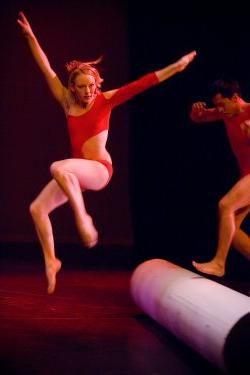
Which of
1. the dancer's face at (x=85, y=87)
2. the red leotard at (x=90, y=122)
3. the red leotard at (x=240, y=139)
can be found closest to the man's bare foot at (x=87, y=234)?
the red leotard at (x=90, y=122)

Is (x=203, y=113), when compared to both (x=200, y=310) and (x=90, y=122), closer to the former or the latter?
(x=90, y=122)

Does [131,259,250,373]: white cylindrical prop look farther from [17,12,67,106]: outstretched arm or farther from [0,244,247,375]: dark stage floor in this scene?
[17,12,67,106]: outstretched arm

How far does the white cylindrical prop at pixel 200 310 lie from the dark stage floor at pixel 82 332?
0.16m

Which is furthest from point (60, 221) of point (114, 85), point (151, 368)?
point (151, 368)

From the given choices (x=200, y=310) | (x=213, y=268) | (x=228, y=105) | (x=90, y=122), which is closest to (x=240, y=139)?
(x=228, y=105)

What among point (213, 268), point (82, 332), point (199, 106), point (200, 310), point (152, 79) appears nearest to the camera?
point (200, 310)

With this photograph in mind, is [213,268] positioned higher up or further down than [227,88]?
further down

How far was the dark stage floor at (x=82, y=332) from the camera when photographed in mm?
2684

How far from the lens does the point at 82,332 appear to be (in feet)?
10.8

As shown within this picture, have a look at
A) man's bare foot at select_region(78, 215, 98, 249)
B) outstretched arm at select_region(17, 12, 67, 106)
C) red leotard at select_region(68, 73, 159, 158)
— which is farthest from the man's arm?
man's bare foot at select_region(78, 215, 98, 249)

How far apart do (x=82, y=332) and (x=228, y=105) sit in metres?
1.67

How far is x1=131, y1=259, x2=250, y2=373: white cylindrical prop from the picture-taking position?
2375mm

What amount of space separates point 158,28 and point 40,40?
207cm

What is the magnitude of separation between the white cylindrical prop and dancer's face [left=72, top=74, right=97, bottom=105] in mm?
1149
